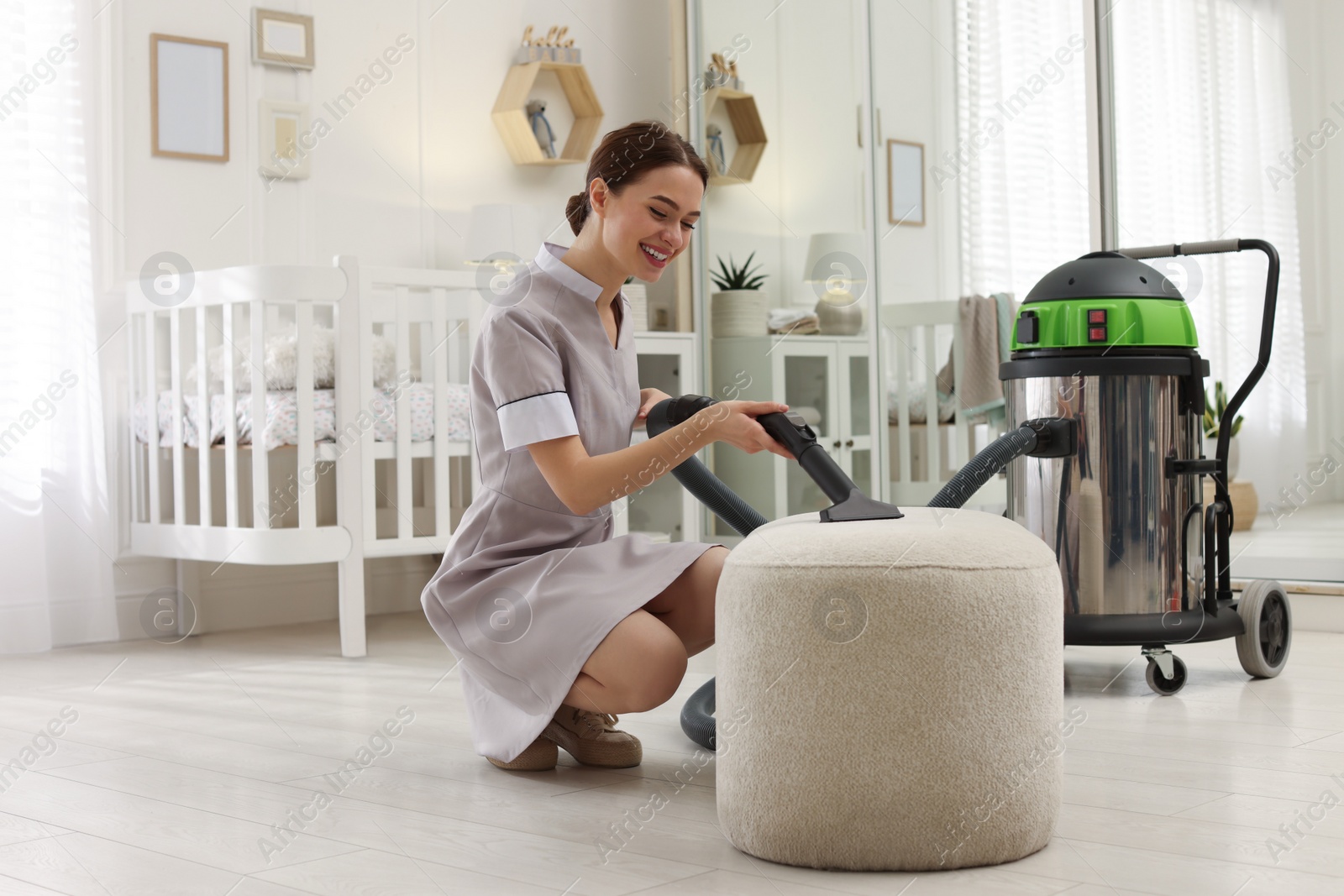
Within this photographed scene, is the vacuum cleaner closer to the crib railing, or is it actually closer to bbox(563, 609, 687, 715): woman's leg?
bbox(563, 609, 687, 715): woman's leg

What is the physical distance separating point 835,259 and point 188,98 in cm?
174

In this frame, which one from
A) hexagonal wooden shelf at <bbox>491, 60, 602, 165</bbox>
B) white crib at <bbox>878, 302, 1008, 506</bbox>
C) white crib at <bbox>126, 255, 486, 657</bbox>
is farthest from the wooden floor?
hexagonal wooden shelf at <bbox>491, 60, 602, 165</bbox>

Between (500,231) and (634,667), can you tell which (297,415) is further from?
(634,667)

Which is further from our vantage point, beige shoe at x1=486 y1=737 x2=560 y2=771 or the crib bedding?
the crib bedding

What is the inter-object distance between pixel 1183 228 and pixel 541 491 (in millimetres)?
1977

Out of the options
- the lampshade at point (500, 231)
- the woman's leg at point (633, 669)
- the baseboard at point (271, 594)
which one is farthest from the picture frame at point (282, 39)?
the woman's leg at point (633, 669)

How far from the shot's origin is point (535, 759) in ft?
5.52

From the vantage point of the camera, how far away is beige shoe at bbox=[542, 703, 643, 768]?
1703mm

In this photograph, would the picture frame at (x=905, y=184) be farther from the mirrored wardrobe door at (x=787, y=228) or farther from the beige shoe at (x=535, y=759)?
the beige shoe at (x=535, y=759)

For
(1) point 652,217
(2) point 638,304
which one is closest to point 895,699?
(1) point 652,217

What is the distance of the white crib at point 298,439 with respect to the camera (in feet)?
8.98

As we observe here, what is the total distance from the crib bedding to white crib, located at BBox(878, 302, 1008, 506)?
1.16m

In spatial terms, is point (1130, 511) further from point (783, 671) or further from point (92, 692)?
point (92, 692)

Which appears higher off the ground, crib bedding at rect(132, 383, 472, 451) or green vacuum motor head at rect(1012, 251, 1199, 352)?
green vacuum motor head at rect(1012, 251, 1199, 352)
